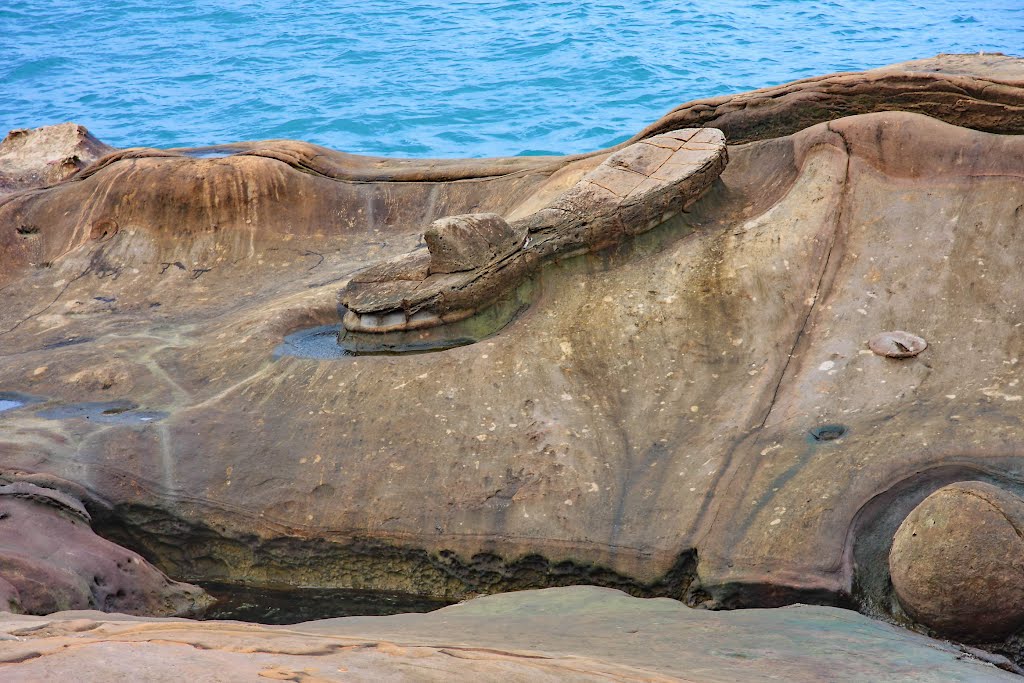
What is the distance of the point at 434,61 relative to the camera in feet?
49.1

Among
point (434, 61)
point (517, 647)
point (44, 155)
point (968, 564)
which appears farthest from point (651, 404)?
point (434, 61)

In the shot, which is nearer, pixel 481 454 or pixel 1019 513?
pixel 1019 513

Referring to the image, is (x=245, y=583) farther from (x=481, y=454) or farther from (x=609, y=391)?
(x=609, y=391)

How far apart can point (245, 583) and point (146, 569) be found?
427 millimetres

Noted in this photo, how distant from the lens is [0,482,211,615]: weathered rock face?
3.50 m

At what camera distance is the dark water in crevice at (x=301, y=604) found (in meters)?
4.06

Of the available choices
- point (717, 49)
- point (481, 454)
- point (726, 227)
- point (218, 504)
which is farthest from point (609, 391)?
point (717, 49)

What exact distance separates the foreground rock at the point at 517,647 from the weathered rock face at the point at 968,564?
14 cm

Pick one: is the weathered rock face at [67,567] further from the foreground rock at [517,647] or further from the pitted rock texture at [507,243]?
the pitted rock texture at [507,243]

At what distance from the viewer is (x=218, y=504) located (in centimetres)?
431

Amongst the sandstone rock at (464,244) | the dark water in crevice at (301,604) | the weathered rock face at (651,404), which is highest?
the sandstone rock at (464,244)

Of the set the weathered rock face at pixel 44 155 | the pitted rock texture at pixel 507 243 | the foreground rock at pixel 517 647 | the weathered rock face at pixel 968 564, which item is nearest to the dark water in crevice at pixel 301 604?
the foreground rock at pixel 517 647

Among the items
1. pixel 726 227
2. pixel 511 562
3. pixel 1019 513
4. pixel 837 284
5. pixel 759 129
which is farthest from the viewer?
pixel 759 129

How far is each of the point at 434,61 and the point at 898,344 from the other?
1181 centimetres
